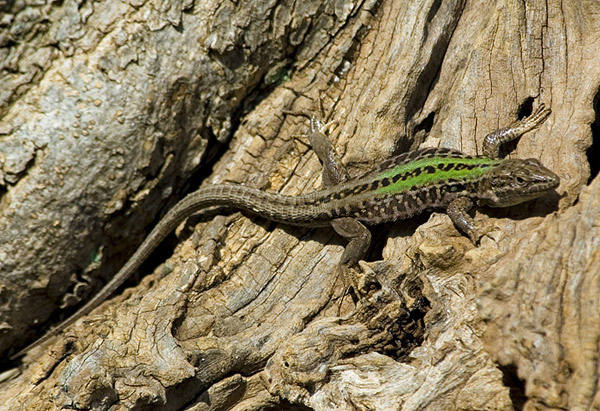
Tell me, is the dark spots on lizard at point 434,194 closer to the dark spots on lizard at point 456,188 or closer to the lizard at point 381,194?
the lizard at point 381,194

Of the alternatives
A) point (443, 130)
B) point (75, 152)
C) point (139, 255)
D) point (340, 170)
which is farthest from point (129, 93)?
point (443, 130)

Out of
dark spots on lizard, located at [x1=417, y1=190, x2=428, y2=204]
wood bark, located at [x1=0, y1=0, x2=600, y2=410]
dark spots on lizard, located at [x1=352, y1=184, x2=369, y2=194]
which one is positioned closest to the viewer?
wood bark, located at [x1=0, y1=0, x2=600, y2=410]

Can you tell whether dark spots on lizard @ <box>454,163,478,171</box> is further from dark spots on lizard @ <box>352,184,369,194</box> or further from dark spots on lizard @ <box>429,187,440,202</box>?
dark spots on lizard @ <box>352,184,369,194</box>

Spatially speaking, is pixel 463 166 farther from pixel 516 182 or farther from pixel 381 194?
pixel 381 194

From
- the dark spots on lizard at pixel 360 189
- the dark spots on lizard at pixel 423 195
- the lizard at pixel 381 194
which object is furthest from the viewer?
the dark spots on lizard at pixel 360 189

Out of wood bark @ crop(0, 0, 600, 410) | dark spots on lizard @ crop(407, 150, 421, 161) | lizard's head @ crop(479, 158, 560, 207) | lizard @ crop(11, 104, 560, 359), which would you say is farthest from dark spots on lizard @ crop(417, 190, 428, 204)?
lizard's head @ crop(479, 158, 560, 207)

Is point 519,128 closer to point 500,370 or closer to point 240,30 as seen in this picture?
point 500,370

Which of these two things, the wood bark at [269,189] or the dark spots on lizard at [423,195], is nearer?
the wood bark at [269,189]

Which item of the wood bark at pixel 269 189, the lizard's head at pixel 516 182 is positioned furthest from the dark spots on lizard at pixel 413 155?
the lizard's head at pixel 516 182
